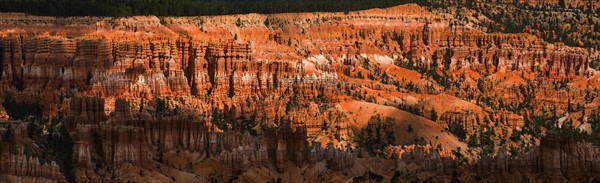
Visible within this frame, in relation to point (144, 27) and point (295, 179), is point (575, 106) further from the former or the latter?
point (295, 179)

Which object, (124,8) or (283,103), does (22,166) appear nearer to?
(283,103)

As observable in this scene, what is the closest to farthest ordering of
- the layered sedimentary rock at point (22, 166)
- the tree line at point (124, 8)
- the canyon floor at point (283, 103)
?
the layered sedimentary rock at point (22, 166) → the canyon floor at point (283, 103) → the tree line at point (124, 8)

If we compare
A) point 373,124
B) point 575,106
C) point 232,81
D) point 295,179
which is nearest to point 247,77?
point 232,81

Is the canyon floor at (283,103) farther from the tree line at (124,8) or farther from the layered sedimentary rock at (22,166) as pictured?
the tree line at (124,8)

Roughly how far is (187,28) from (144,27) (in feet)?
20.7

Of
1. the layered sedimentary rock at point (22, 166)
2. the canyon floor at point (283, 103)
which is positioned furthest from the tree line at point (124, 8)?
the layered sedimentary rock at point (22, 166)

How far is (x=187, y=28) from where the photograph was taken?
593 ft

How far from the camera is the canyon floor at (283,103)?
127m

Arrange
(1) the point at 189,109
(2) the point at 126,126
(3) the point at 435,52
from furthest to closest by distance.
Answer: (3) the point at 435,52, (1) the point at 189,109, (2) the point at 126,126

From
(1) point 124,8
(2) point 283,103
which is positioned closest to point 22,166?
(2) point 283,103

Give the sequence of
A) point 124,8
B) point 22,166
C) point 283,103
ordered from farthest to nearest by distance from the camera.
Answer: point 124,8
point 283,103
point 22,166

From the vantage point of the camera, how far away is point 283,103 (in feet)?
538

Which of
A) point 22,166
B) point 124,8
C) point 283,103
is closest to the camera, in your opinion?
point 22,166

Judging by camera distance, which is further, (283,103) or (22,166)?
(283,103)
